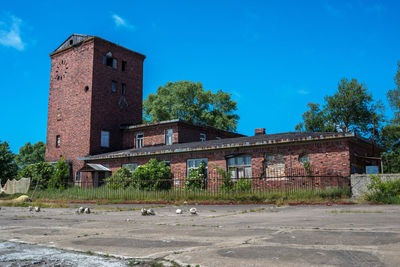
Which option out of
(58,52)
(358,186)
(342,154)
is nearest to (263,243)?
(358,186)

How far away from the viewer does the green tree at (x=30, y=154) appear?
6581 cm

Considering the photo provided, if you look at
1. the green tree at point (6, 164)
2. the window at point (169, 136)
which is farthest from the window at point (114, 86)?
the green tree at point (6, 164)

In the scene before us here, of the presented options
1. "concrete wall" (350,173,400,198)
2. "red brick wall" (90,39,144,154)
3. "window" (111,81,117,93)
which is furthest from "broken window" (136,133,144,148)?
"concrete wall" (350,173,400,198)

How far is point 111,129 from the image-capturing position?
109 feet

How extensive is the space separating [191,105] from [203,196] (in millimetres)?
32859

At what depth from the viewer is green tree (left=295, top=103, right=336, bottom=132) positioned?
143ft

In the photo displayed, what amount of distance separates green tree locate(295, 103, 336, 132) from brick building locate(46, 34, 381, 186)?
47.1 ft

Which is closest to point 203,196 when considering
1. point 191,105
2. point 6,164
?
point 6,164

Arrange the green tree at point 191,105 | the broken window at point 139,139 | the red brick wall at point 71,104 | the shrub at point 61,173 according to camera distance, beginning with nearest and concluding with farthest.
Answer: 1. the shrub at point 61,173
2. the red brick wall at point 71,104
3. the broken window at point 139,139
4. the green tree at point 191,105

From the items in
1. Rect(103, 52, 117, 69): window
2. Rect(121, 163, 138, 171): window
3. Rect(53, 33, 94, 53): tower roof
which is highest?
Rect(53, 33, 94, 53): tower roof

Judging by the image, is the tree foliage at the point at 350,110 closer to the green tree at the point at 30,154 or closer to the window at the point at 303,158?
the window at the point at 303,158

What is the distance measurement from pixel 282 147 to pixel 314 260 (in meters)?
17.7

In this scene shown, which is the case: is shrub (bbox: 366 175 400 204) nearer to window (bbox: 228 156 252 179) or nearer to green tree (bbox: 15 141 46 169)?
window (bbox: 228 156 252 179)

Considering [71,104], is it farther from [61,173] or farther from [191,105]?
[191,105]
